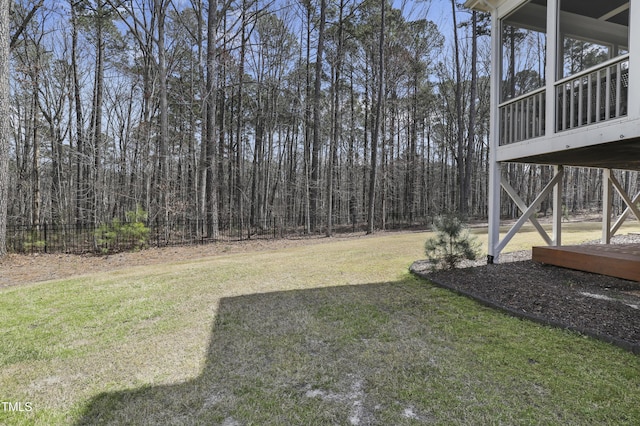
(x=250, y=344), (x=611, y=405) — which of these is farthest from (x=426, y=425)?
(x=250, y=344)

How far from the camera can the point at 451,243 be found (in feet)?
16.0

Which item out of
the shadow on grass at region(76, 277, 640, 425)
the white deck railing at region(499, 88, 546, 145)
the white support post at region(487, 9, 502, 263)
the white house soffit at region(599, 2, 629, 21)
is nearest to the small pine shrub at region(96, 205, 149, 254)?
the shadow on grass at region(76, 277, 640, 425)

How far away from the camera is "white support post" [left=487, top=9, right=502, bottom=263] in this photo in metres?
5.50

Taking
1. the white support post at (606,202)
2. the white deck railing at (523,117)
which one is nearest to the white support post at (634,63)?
the white deck railing at (523,117)

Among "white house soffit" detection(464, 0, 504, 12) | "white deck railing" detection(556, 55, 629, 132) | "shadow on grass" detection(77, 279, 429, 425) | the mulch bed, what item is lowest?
"shadow on grass" detection(77, 279, 429, 425)

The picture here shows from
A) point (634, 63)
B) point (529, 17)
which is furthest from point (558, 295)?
point (529, 17)

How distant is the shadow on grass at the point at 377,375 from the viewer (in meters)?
1.92

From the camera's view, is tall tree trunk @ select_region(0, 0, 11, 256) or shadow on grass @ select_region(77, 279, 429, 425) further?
tall tree trunk @ select_region(0, 0, 11, 256)

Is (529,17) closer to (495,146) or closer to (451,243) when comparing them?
(495,146)

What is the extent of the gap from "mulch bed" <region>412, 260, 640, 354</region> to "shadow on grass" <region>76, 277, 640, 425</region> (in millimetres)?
299

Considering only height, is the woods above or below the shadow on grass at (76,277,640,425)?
above

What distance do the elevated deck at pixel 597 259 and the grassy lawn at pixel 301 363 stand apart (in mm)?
2143

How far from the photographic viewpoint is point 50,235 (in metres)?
10.1

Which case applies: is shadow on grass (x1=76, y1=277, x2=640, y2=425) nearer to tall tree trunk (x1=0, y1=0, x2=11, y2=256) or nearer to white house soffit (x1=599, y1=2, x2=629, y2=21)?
white house soffit (x1=599, y1=2, x2=629, y2=21)
